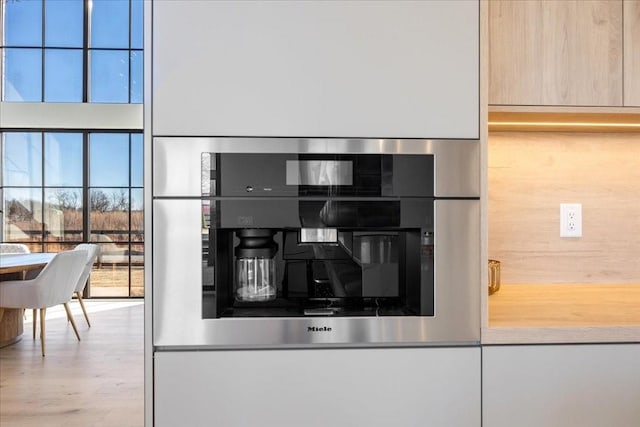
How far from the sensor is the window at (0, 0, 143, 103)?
621 cm

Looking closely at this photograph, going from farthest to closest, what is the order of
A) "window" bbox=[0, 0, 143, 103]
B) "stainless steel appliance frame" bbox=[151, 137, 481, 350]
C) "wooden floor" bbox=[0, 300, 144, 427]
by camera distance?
"window" bbox=[0, 0, 143, 103] < "wooden floor" bbox=[0, 300, 144, 427] < "stainless steel appliance frame" bbox=[151, 137, 481, 350]

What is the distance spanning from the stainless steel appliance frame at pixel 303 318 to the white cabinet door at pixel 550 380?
0.10 metres

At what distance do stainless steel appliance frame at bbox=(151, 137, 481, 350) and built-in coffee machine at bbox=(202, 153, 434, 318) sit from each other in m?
0.02

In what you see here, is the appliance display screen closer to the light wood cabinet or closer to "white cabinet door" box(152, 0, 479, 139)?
"white cabinet door" box(152, 0, 479, 139)

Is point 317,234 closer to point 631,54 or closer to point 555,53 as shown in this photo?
point 555,53

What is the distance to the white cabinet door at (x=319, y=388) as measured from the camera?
43.9 inches

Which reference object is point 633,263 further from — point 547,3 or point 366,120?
point 366,120

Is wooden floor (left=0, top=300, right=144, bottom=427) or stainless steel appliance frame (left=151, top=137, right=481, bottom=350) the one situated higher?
stainless steel appliance frame (left=151, top=137, right=481, bottom=350)

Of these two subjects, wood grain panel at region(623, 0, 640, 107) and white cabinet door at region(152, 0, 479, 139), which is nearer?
white cabinet door at region(152, 0, 479, 139)

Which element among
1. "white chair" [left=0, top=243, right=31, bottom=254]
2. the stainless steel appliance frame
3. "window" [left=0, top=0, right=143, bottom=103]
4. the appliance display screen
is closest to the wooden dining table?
"white chair" [left=0, top=243, right=31, bottom=254]

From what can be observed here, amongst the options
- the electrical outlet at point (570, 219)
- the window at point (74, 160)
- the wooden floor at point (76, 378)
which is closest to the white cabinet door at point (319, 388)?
the electrical outlet at point (570, 219)

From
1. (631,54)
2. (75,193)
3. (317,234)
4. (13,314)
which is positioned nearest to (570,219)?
(631,54)

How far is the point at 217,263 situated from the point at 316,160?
0.33 m

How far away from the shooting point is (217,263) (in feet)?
3.69
